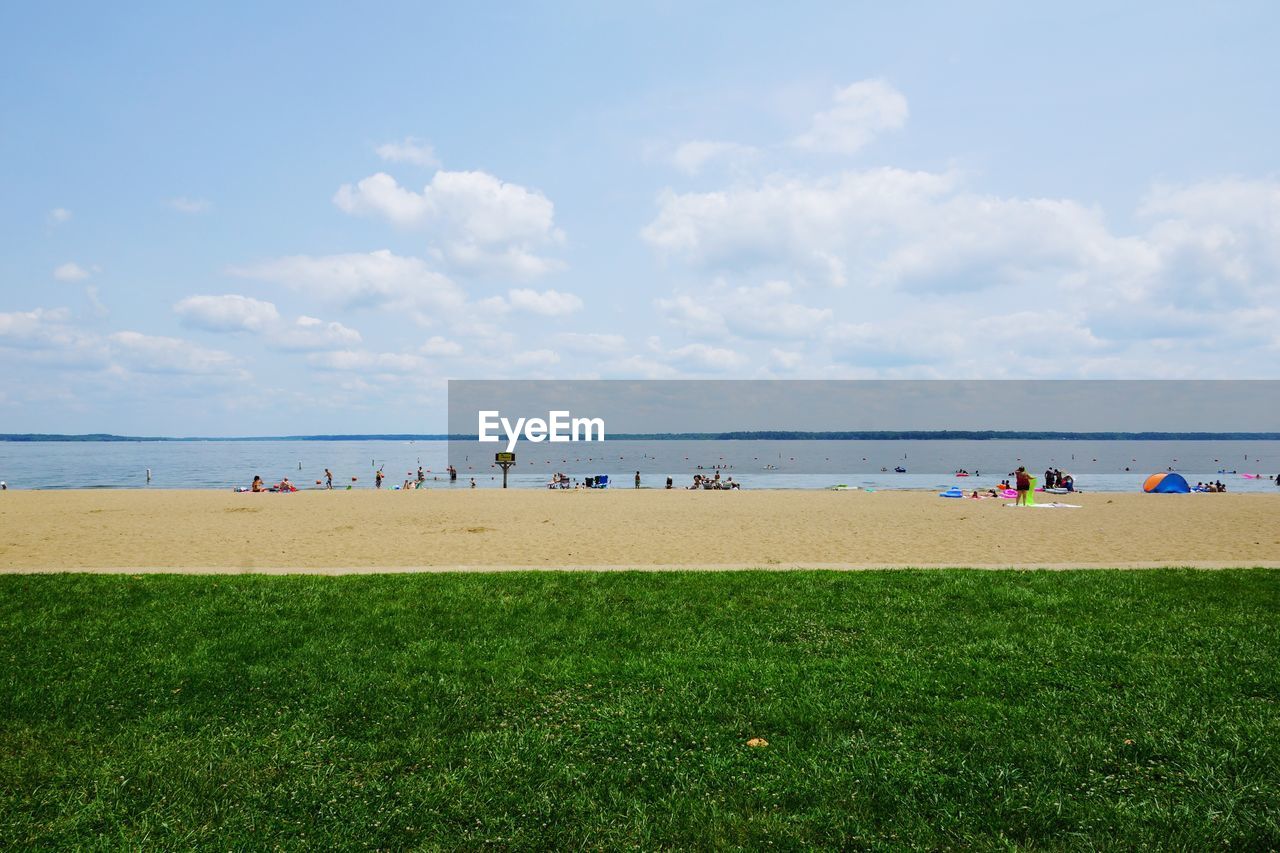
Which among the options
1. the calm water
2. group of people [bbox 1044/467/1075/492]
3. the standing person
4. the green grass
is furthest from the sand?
the calm water

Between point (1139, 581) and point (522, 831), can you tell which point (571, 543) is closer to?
point (1139, 581)

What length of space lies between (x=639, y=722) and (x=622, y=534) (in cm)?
1501

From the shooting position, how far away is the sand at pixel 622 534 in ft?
47.4

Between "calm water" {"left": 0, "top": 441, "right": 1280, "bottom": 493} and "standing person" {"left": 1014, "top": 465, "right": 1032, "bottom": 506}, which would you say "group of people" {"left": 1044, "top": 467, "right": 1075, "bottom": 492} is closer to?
"calm water" {"left": 0, "top": 441, "right": 1280, "bottom": 493}

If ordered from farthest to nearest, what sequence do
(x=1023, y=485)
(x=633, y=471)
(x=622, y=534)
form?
(x=633, y=471)
(x=1023, y=485)
(x=622, y=534)

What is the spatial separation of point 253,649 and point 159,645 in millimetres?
992

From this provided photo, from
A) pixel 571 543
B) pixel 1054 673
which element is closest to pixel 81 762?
pixel 1054 673

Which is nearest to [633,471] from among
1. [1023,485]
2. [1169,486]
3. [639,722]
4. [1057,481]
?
[1057,481]

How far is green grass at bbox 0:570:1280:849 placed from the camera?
398 cm

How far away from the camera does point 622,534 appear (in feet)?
66.4

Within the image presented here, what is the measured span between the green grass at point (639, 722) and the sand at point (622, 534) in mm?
4730

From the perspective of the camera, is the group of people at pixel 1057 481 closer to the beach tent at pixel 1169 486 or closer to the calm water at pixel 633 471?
the beach tent at pixel 1169 486

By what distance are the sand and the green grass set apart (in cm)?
473

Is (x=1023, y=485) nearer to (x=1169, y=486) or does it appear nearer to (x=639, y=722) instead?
(x=1169, y=486)
